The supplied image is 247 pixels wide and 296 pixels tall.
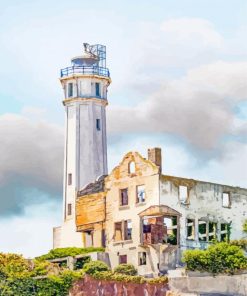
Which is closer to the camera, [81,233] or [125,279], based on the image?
[125,279]

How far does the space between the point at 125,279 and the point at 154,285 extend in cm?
198

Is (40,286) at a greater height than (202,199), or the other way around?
(202,199)

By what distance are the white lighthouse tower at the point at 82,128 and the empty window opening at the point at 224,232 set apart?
40.5 feet

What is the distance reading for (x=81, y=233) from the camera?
260ft

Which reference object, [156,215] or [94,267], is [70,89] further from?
[94,267]

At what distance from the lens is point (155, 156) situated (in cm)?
7288

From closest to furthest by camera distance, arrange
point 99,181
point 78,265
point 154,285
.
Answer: point 154,285
point 78,265
point 99,181

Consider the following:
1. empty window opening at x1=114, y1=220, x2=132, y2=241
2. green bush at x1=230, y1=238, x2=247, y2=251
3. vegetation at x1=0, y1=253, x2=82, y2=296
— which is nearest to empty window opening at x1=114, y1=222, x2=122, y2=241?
empty window opening at x1=114, y1=220, x2=132, y2=241

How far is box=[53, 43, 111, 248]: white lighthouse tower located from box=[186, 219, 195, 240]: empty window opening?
1137 centimetres

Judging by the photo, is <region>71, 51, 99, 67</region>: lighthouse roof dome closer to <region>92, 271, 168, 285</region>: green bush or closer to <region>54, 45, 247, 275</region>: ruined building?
<region>54, 45, 247, 275</region>: ruined building

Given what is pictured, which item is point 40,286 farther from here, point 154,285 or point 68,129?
point 68,129

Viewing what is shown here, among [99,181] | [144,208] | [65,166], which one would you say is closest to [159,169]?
[144,208]

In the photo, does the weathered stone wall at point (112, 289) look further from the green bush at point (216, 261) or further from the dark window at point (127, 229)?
the dark window at point (127, 229)

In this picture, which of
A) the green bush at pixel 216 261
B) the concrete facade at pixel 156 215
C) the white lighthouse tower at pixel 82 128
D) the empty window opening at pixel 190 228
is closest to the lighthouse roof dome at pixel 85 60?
the white lighthouse tower at pixel 82 128
